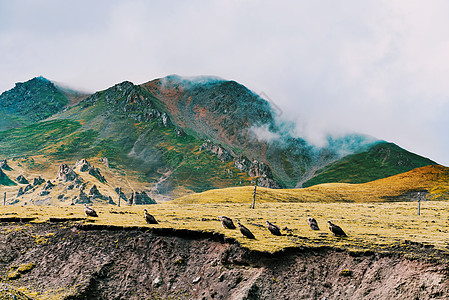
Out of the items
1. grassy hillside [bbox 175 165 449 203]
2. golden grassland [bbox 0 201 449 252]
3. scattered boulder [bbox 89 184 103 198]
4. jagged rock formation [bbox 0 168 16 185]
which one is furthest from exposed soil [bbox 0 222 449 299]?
jagged rock formation [bbox 0 168 16 185]

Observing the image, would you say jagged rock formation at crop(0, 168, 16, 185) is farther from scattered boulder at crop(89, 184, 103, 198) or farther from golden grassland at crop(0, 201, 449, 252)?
golden grassland at crop(0, 201, 449, 252)

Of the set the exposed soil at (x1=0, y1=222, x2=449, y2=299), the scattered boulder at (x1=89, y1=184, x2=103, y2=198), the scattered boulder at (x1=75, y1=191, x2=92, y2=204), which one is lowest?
the scattered boulder at (x1=75, y1=191, x2=92, y2=204)

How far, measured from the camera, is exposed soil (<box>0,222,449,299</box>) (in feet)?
73.4

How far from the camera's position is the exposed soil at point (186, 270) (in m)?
22.4

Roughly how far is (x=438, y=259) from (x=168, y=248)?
17.7 metres

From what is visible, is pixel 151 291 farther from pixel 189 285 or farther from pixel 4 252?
pixel 4 252

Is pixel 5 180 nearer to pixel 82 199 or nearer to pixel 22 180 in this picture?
pixel 22 180

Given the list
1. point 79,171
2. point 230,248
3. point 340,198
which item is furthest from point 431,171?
point 79,171

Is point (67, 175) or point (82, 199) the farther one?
point (67, 175)

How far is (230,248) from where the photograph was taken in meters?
25.9

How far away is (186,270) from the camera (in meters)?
25.9

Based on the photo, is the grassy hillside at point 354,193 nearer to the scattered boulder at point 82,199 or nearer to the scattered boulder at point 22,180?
the scattered boulder at point 82,199

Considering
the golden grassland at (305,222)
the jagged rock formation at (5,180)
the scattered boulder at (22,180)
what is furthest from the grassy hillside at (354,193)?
the scattered boulder at (22,180)

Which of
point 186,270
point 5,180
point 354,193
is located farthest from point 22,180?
point 186,270
